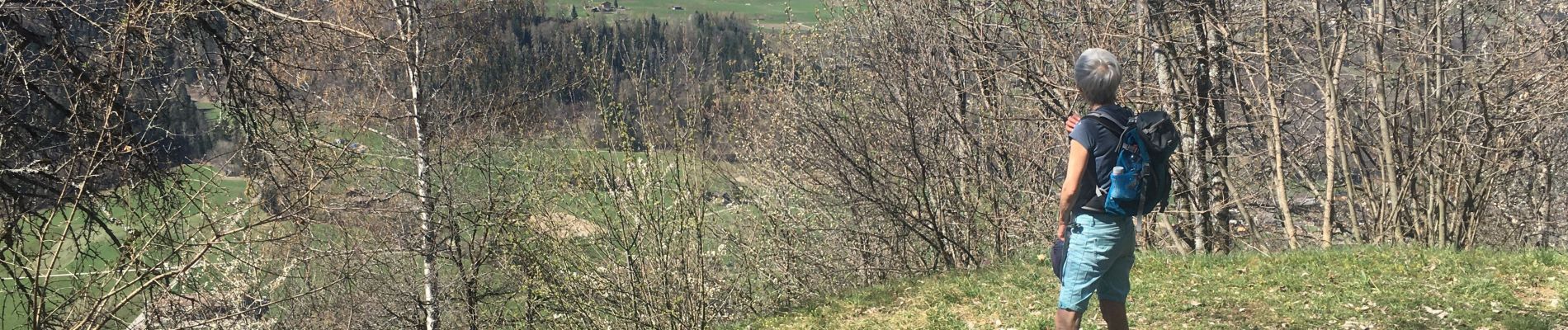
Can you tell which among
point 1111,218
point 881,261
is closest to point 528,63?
point 881,261

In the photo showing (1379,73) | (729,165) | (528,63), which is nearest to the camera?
(1379,73)

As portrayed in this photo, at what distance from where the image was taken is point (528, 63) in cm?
2116

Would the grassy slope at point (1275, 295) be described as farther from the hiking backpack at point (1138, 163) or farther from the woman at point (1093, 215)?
the hiking backpack at point (1138, 163)

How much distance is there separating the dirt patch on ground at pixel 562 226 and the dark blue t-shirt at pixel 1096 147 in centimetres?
660

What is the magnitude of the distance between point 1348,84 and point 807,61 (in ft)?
23.5

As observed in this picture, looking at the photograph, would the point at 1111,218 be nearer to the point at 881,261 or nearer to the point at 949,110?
the point at 949,110

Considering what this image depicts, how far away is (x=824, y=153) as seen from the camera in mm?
13148

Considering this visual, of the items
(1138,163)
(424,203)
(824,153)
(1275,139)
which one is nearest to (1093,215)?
(1138,163)

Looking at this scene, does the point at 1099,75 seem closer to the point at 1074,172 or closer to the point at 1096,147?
the point at 1096,147

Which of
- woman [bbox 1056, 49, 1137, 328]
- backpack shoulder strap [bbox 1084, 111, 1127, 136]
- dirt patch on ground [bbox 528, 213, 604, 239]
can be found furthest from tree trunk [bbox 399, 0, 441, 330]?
backpack shoulder strap [bbox 1084, 111, 1127, 136]

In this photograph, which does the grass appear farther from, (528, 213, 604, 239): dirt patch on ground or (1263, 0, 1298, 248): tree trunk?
(1263, 0, 1298, 248): tree trunk

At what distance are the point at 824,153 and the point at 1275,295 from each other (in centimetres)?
683

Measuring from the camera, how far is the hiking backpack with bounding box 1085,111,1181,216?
13.3ft

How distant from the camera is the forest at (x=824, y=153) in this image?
691cm
